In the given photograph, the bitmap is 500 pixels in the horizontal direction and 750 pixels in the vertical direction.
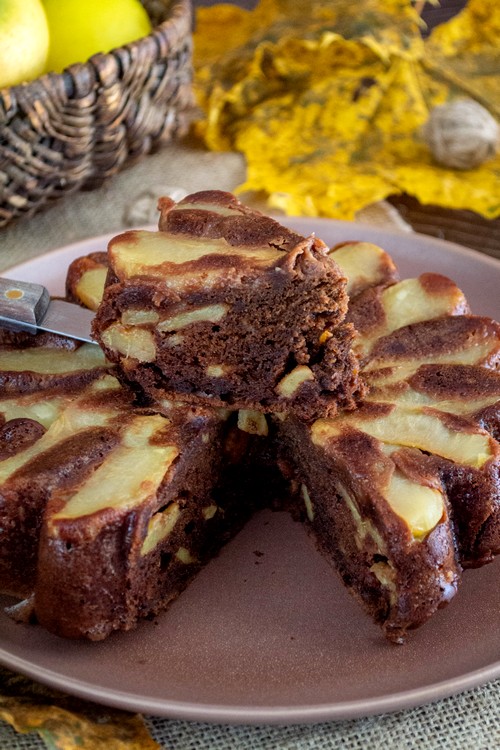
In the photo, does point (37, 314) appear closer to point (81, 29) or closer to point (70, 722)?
point (70, 722)

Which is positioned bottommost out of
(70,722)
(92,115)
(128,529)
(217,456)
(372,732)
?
(372,732)

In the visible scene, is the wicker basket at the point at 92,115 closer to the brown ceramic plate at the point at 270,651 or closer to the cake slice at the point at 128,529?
the cake slice at the point at 128,529

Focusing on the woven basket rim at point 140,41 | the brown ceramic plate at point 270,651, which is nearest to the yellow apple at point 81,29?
the woven basket rim at point 140,41

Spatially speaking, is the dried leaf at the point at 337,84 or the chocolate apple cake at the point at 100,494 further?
the dried leaf at the point at 337,84

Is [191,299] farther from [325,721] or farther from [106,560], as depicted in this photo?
[325,721]

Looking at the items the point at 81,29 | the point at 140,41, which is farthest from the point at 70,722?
the point at 81,29
